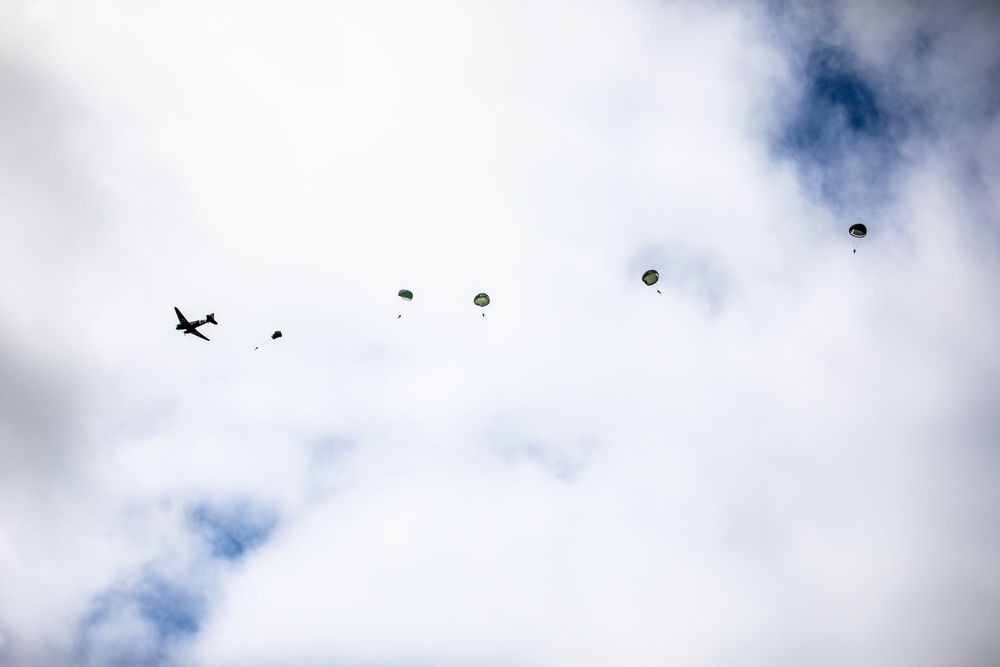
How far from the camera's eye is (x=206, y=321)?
47188 millimetres

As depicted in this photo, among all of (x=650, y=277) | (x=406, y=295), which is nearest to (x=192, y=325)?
(x=406, y=295)

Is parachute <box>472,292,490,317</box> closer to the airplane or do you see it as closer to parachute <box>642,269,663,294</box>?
parachute <box>642,269,663,294</box>

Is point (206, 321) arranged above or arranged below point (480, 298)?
above

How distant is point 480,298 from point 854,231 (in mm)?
28074

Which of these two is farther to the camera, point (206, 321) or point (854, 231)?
point (206, 321)

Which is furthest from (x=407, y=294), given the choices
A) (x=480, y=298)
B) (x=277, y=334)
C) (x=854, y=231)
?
(x=854, y=231)

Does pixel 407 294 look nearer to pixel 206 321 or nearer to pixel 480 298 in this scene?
A: pixel 480 298

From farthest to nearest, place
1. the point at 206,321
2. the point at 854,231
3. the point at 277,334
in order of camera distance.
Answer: the point at 206,321, the point at 277,334, the point at 854,231

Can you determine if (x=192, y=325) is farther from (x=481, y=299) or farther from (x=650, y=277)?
(x=650, y=277)

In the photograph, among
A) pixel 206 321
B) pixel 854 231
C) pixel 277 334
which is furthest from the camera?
pixel 206 321

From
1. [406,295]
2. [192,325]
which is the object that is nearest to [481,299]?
[406,295]

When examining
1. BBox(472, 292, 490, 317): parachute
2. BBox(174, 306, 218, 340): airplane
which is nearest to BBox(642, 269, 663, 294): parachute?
BBox(472, 292, 490, 317): parachute

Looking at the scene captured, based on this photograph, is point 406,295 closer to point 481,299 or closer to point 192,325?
point 481,299

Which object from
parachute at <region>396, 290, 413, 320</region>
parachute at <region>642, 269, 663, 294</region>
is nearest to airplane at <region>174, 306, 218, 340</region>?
parachute at <region>396, 290, 413, 320</region>
